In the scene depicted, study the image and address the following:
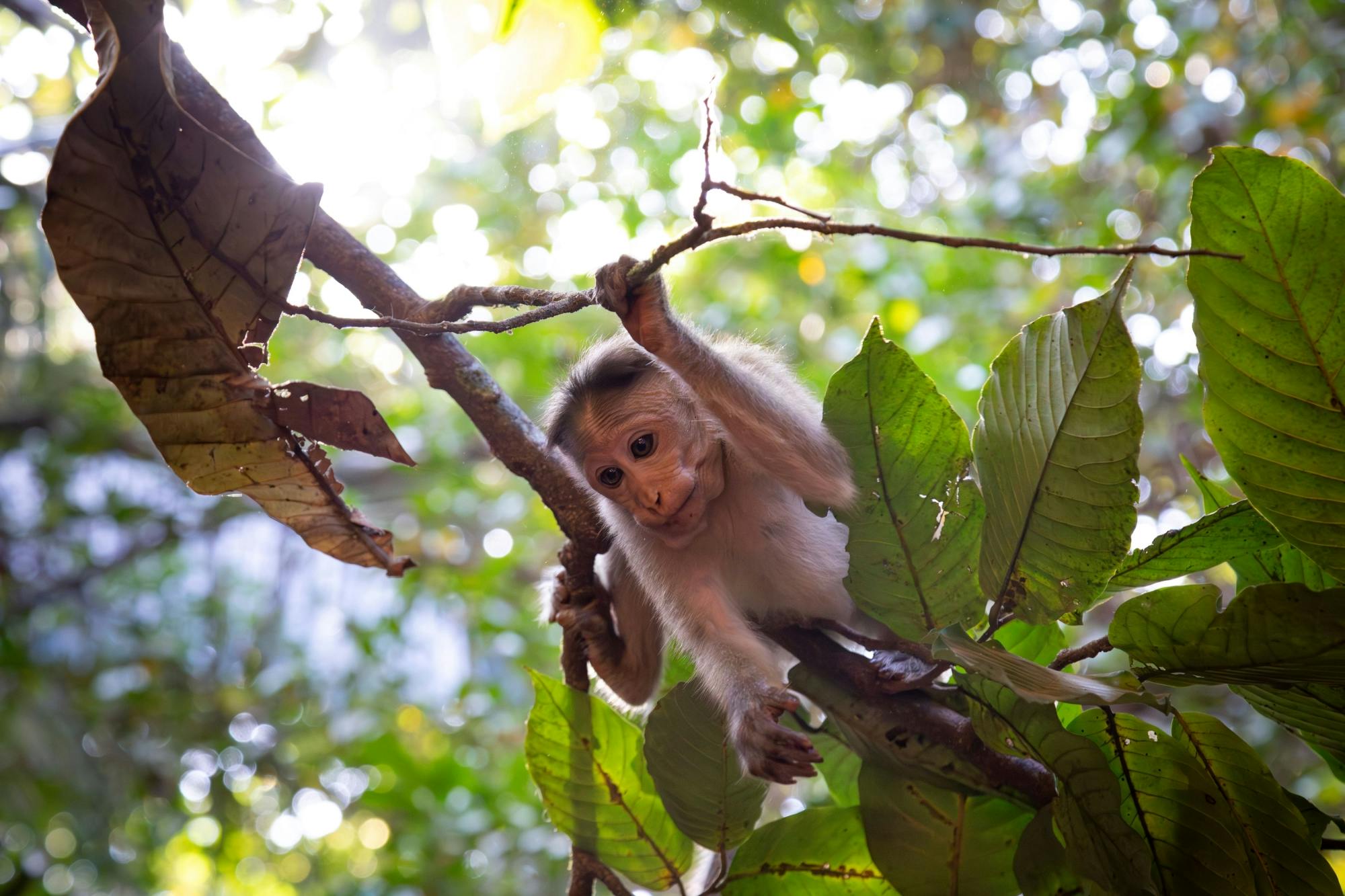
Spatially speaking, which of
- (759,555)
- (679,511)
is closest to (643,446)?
(679,511)

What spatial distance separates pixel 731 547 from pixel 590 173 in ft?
10.7

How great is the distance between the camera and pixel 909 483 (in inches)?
59.9

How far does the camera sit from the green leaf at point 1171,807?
137 centimetres

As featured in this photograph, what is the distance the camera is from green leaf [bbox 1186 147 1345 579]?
118cm

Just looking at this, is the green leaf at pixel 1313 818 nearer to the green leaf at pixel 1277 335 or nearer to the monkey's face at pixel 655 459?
the green leaf at pixel 1277 335

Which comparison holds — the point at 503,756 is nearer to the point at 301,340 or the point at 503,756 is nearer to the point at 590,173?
the point at 301,340

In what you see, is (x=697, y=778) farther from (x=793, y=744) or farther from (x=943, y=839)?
(x=943, y=839)

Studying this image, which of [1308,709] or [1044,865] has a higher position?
[1308,709]

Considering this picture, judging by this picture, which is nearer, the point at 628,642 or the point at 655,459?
the point at 655,459

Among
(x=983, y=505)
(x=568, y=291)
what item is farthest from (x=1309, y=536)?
(x=568, y=291)

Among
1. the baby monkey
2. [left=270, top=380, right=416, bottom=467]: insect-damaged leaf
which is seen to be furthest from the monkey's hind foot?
[left=270, top=380, right=416, bottom=467]: insect-damaged leaf

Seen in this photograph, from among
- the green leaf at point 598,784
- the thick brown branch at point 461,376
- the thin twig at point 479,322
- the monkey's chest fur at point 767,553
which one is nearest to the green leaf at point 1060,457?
the thin twig at point 479,322

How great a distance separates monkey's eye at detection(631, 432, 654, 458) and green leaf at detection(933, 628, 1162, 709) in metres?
1.34

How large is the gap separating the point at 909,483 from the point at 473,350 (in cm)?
364
